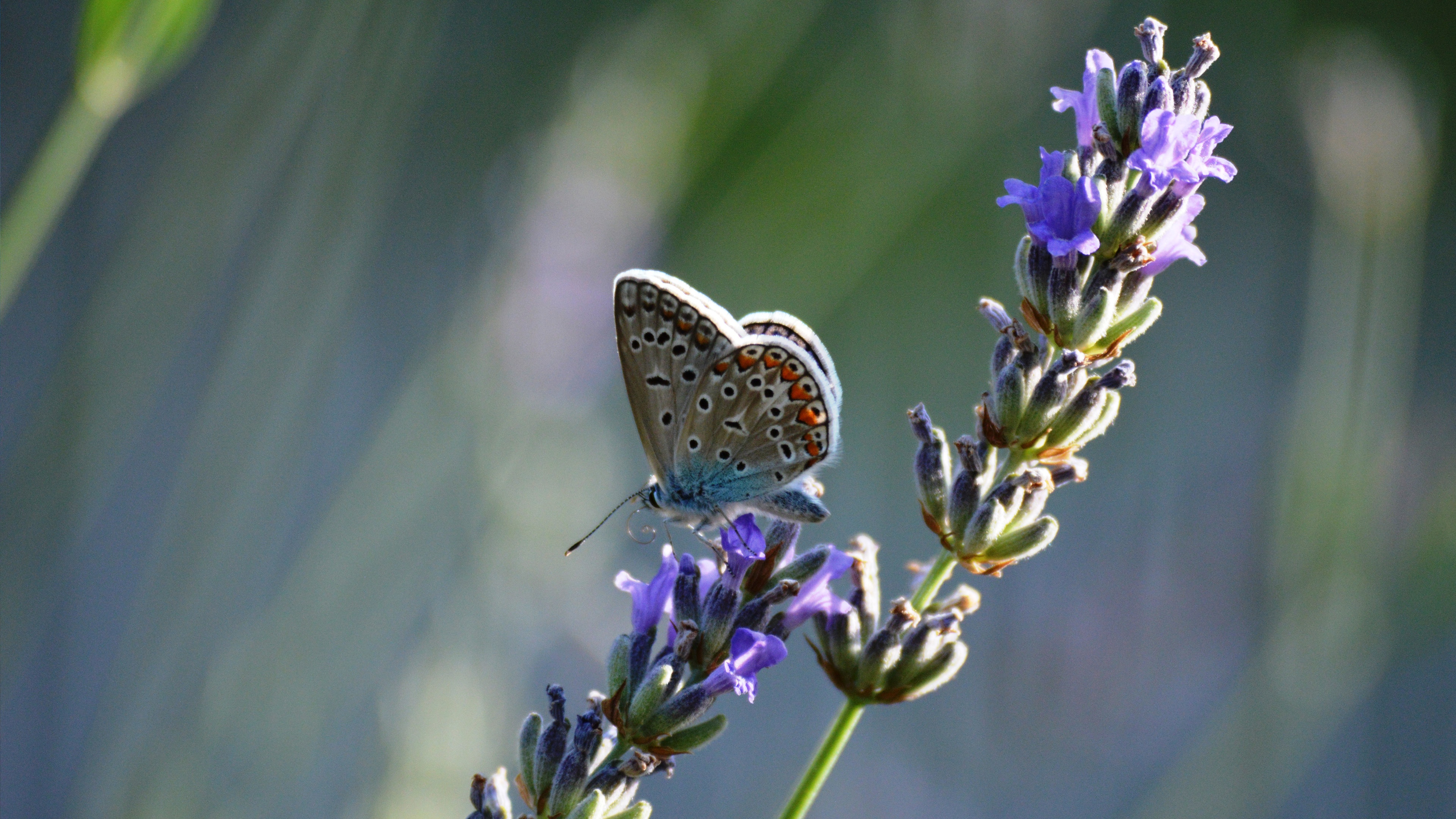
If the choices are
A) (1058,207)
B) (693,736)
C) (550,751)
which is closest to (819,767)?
(693,736)

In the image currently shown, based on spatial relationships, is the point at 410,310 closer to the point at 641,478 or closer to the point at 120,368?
the point at 641,478

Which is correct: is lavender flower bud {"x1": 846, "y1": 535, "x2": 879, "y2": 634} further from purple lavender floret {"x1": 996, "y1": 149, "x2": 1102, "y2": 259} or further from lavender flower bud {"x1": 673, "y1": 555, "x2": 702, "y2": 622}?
purple lavender floret {"x1": 996, "y1": 149, "x2": 1102, "y2": 259}

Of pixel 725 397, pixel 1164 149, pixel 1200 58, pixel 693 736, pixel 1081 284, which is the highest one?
pixel 1200 58

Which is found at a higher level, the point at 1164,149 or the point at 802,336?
the point at 1164,149

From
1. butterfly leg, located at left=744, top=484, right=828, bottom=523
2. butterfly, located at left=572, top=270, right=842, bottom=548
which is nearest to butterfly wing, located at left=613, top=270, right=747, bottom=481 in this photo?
butterfly, located at left=572, top=270, right=842, bottom=548

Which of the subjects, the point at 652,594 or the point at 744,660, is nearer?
the point at 744,660

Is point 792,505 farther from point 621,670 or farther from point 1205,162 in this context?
point 1205,162
